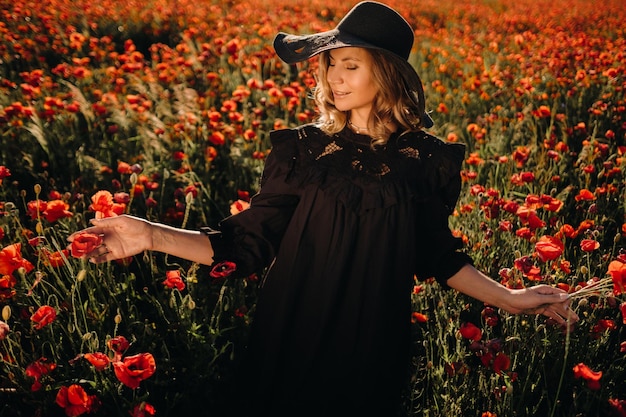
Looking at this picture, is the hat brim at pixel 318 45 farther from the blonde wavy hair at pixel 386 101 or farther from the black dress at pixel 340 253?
the black dress at pixel 340 253

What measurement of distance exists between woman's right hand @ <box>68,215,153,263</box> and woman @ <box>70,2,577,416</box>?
8 centimetres

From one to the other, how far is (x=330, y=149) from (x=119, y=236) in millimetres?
666

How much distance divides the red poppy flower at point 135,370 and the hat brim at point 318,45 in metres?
0.94

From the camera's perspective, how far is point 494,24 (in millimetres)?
8922

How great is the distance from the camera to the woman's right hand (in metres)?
1.36

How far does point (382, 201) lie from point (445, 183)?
249 mm

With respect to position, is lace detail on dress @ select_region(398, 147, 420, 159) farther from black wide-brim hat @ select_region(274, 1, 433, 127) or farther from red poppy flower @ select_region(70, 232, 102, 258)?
red poppy flower @ select_region(70, 232, 102, 258)

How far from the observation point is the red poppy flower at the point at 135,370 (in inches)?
51.1

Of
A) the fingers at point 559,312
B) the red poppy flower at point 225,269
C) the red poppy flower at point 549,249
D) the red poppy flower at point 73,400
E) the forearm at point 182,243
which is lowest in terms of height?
the red poppy flower at point 73,400

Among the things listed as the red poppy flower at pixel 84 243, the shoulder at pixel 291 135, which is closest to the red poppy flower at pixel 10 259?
the red poppy flower at pixel 84 243

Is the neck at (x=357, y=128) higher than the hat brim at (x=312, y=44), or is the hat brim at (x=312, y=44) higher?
the hat brim at (x=312, y=44)

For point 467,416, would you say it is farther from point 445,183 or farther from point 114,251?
point 114,251

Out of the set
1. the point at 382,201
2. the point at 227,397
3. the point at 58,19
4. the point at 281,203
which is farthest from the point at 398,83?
the point at 58,19

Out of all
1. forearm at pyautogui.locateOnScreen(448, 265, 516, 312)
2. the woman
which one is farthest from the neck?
forearm at pyautogui.locateOnScreen(448, 265, 516, 312)
